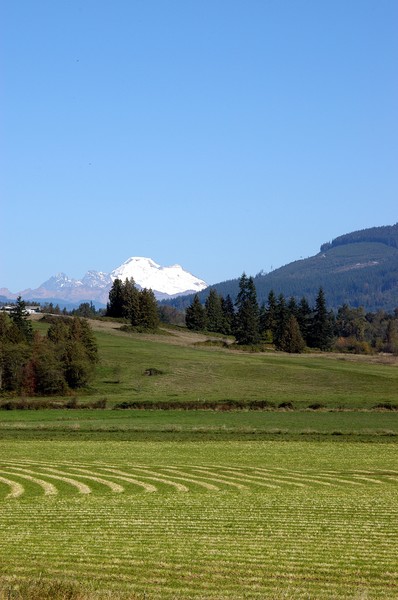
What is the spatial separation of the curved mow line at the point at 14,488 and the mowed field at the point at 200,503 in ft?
0.14

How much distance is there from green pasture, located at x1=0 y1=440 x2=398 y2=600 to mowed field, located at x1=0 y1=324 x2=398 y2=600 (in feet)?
0.21

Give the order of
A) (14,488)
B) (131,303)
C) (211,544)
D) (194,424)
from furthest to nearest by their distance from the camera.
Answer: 1. (131,303)
2. (194,424)
3. (14,488)
4. (211,544)

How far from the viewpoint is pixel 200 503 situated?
29750mm

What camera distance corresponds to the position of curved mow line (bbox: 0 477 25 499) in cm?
3198

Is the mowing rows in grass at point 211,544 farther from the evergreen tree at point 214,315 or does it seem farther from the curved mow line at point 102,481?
the evergreen tree at point 214,315

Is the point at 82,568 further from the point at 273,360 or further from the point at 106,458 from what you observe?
the point at 273,360

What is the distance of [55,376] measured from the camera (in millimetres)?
99250

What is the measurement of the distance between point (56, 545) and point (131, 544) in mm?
1923

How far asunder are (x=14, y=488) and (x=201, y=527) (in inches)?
461

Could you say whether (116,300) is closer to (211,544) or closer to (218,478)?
(218,478)

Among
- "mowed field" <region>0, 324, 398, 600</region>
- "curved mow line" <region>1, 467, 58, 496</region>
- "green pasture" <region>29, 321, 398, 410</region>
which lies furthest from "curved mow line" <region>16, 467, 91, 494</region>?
"green pasture" <region>29, 321, 398, 410</region>

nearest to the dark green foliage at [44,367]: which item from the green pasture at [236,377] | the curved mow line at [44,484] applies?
the green pasture at [236,377]

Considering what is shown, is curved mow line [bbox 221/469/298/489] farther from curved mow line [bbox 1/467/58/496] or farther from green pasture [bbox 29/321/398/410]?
green pasture [bbox 29/321/398/410]

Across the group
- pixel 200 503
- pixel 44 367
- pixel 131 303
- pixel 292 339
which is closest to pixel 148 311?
pixel 131 303
